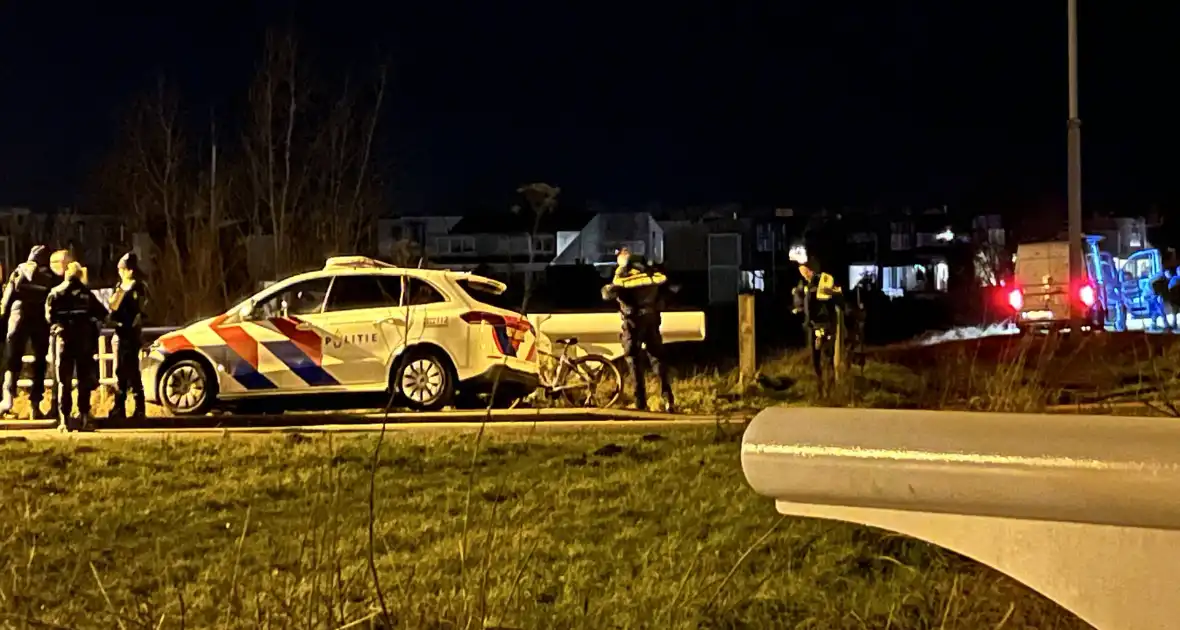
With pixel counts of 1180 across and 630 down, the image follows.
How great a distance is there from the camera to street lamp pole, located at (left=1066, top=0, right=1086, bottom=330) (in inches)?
730

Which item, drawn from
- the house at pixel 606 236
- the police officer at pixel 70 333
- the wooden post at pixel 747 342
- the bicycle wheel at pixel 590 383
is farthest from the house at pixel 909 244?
the police officer at pixel 70 333

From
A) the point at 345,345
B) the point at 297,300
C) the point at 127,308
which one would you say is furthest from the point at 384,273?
the point at 127,308

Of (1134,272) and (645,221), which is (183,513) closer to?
(1134,272)

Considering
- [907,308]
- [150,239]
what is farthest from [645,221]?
[150,239]

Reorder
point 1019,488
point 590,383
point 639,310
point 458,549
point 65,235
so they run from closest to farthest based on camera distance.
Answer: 1. point 1019,488
2. point 458,549
3. point 639,310
4. point 590,383
5. point 65,235

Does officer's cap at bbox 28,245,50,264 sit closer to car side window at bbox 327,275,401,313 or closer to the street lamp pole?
car side window at bbox 327,275,401,313

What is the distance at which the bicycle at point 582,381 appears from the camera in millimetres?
12359

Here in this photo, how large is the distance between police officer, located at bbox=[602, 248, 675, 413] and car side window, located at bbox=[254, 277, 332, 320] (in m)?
2.83

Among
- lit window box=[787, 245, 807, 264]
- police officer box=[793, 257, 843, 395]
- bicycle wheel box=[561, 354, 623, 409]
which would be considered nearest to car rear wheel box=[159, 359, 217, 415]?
bicycle wheel box=[561, 354, 623, 409]

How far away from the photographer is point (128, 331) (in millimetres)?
11969

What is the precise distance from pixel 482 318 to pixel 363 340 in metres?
1.18

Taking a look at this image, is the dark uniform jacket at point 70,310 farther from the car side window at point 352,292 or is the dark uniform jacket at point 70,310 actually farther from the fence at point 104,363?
the car side window at point 352,292

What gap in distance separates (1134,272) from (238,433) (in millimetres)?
22783

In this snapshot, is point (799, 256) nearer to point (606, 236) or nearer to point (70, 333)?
point (70, 333)
